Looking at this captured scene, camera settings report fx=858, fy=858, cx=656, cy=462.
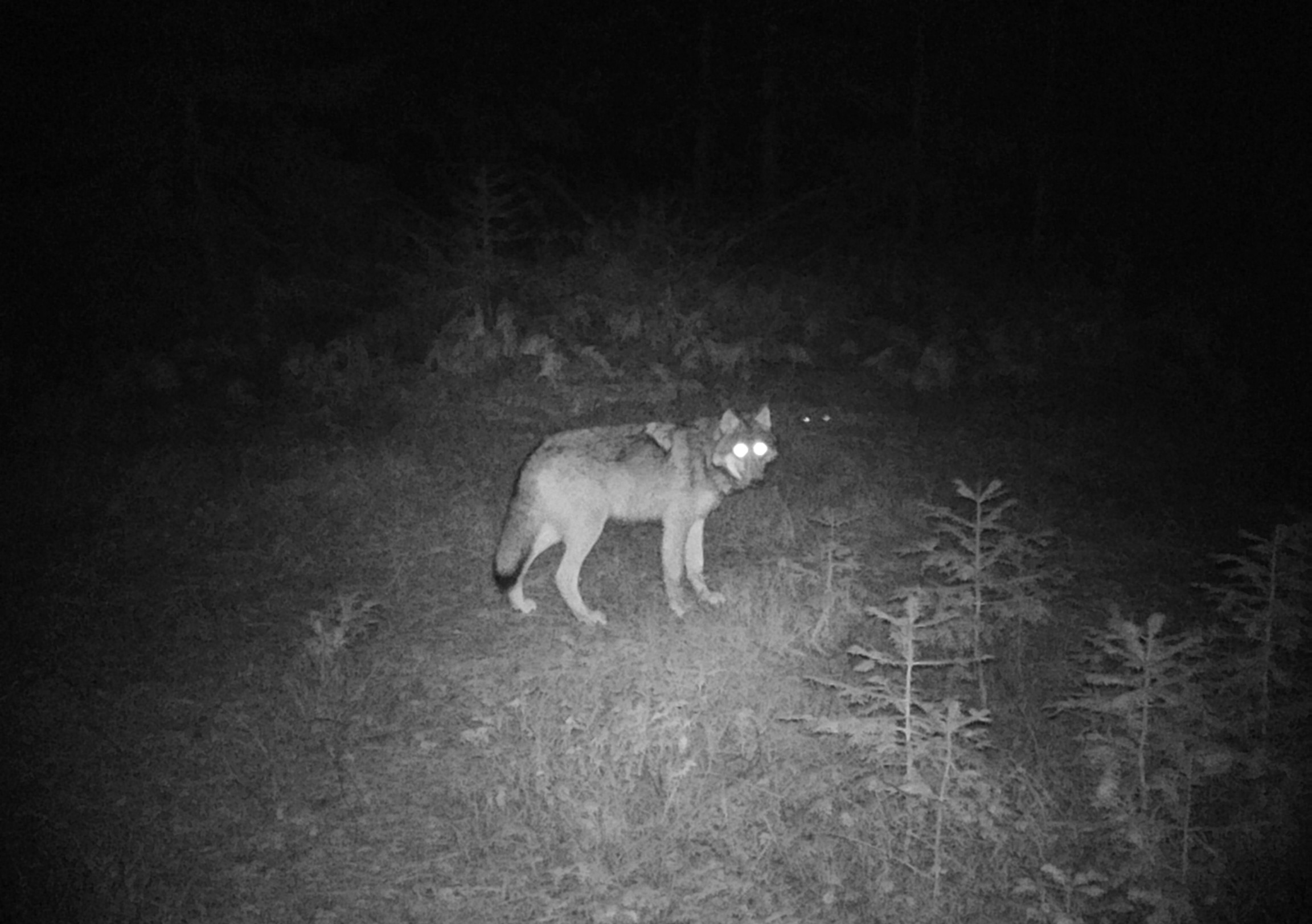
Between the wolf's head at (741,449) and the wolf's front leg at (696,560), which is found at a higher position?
the wolf's head at (741,449)

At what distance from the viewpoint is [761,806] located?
5.14 metres

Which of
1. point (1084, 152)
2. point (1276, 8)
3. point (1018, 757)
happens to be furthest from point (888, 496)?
point (1276, 8)

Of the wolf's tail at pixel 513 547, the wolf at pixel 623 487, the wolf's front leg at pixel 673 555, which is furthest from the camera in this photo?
the wolf's front leg at pixel 673 555

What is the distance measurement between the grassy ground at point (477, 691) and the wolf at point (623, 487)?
523 mm

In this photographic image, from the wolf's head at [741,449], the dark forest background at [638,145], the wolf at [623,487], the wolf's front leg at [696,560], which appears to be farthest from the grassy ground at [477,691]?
the dark forest background at [638,145]

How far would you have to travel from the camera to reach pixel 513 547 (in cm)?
729

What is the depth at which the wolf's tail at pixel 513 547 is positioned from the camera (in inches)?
283

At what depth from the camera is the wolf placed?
7367 millimetres

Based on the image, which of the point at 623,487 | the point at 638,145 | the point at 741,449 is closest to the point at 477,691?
the point at 623,487

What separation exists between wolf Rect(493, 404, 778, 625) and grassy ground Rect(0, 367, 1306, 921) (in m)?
0.52

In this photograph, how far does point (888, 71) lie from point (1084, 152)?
5.06 meters

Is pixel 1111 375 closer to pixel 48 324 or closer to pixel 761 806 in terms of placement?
pixel 761 806

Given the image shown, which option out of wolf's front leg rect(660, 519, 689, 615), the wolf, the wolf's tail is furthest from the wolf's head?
the wolf's tail

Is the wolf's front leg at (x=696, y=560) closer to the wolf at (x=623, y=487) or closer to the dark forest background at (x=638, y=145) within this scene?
the wolf at (x=623, y=487)
